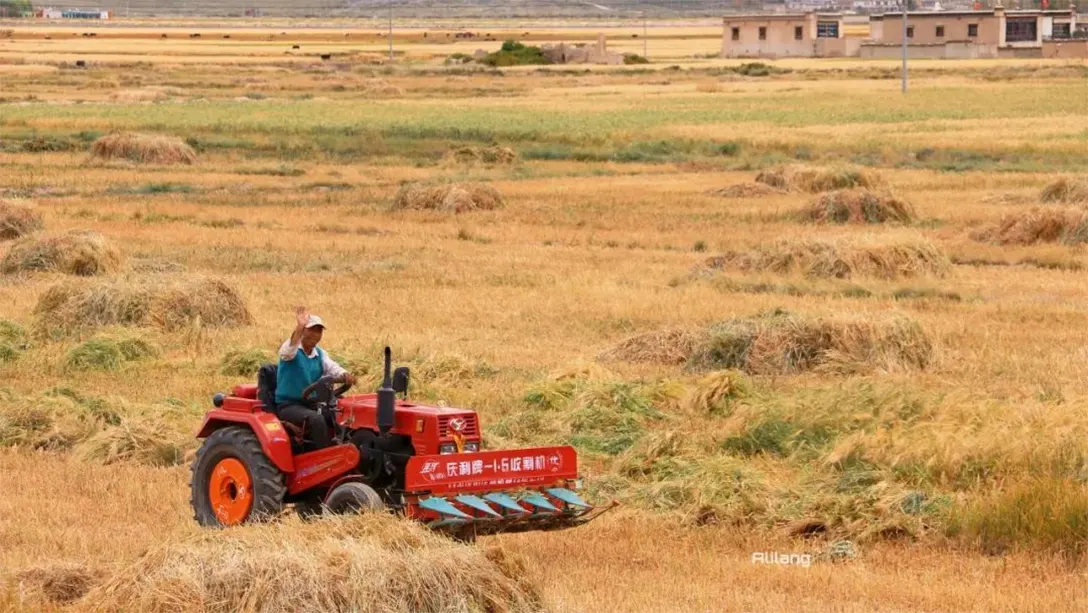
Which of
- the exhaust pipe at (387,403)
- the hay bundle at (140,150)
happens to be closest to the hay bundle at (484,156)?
the hay bundle at (140,150)

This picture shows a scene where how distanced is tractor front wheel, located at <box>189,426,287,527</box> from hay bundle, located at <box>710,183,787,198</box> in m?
31.9

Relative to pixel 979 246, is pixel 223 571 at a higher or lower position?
higher

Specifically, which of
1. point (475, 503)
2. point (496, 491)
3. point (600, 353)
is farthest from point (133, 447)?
point (600, 353)

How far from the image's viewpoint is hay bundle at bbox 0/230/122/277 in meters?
28.5

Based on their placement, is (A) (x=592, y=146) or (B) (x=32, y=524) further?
(A) (x=592, y=146)

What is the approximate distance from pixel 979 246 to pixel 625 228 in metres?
7.55

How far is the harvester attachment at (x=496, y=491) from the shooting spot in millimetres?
11195

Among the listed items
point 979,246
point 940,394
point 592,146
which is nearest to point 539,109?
point 592,146

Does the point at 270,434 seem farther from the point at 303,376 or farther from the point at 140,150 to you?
the point at 140,150

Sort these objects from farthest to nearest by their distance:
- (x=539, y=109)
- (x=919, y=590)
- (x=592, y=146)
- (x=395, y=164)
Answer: (x=539, y=109) < (x=592, y=146) < (x=395, y=164) < (x=919, y=590)

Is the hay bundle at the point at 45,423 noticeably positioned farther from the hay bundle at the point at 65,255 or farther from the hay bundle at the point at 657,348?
the hay bundle at the point at 65,255

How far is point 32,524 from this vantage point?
43.4ft

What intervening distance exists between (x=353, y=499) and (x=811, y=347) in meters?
10.5

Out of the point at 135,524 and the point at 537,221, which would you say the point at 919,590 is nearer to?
the point at 135,524
